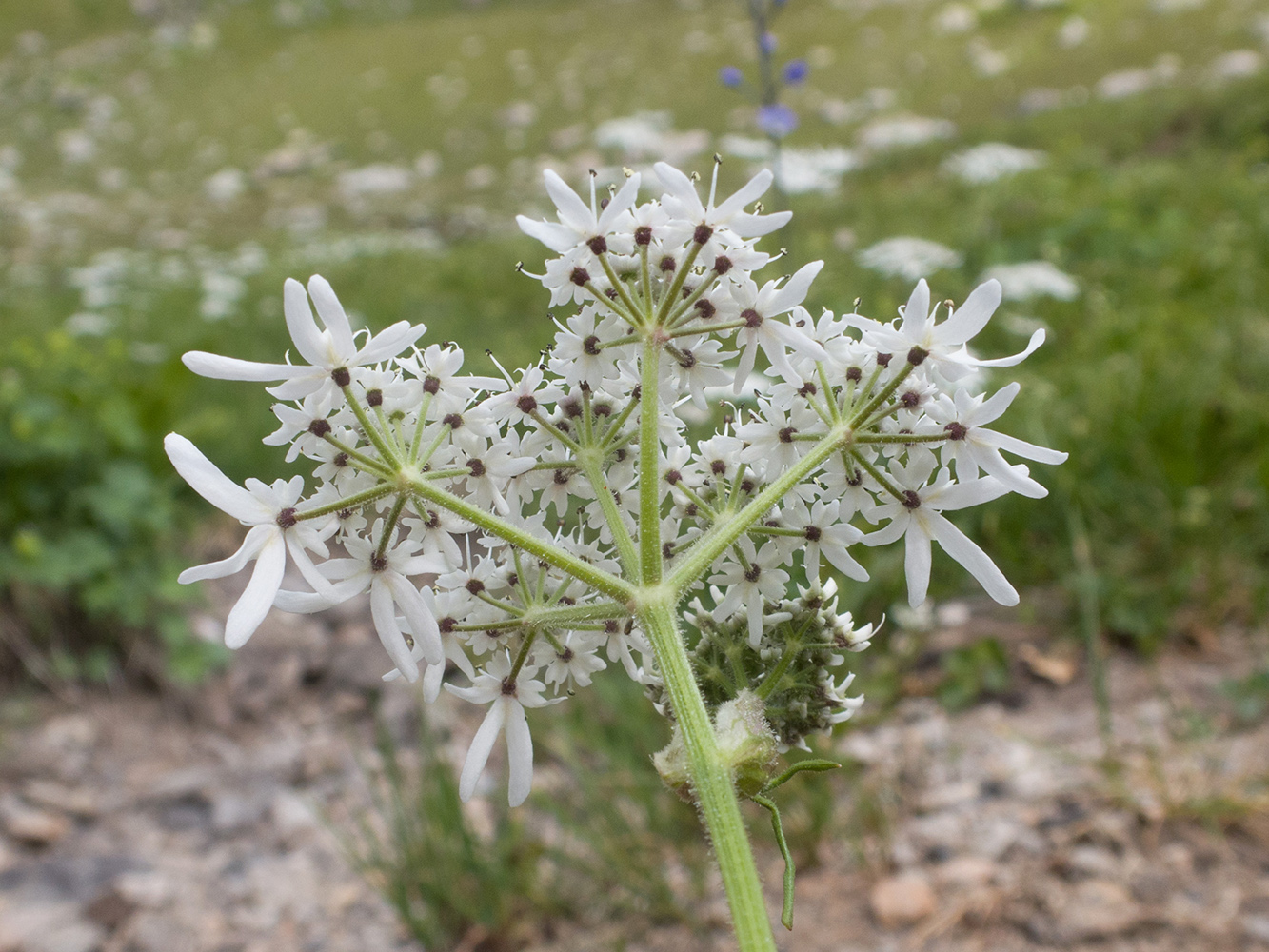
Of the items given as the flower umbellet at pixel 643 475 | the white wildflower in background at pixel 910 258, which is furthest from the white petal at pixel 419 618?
the white wildflower in background at pixel 910 258

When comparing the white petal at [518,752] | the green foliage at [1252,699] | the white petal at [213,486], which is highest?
the white petal at [213,486]

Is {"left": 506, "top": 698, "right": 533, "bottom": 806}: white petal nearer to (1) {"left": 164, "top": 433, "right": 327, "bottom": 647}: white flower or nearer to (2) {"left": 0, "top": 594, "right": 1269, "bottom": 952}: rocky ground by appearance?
(1) {"left": 164, "top": 433, "right": 327, "bottom": 647}: white flower

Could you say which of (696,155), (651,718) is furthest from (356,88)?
(651,718)

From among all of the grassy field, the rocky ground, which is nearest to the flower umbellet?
the rocky ground

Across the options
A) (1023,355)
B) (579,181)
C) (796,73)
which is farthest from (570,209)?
(579,181)

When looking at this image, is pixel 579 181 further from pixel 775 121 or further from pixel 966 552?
pixel 966 552

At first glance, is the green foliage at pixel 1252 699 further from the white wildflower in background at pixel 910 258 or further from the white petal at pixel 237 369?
the white petal at pixel 237 369
